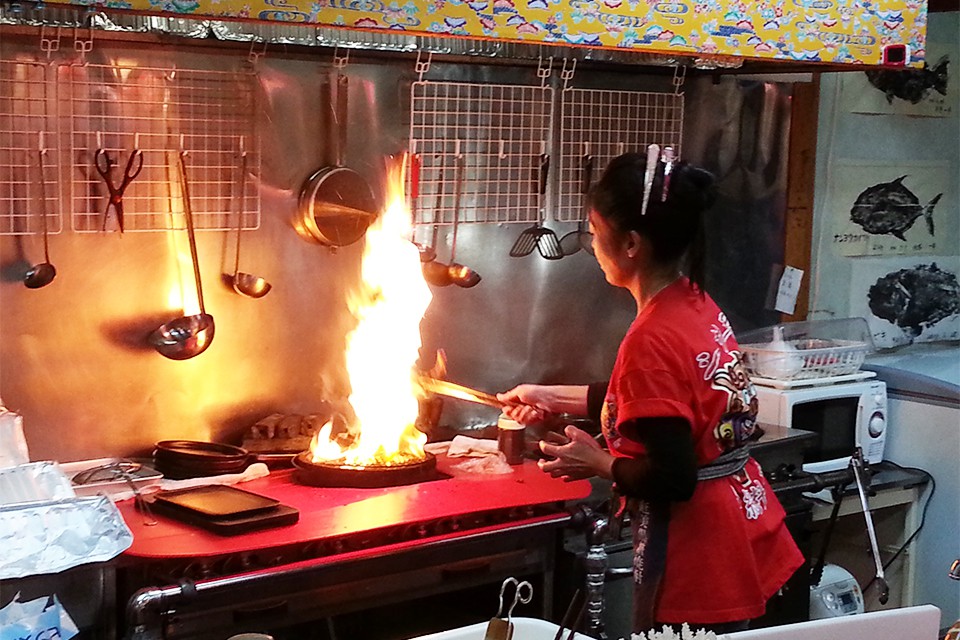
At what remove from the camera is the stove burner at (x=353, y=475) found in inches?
106

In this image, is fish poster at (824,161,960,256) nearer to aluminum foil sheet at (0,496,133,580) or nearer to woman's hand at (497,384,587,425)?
woman's hand at (497,384,587,425)

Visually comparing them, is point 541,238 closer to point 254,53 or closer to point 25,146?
point 254,53

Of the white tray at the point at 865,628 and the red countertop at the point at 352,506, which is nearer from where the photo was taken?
the white tray at the point at 865,628

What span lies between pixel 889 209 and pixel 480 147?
5.14ft

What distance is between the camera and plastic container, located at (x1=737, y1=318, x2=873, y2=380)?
3420 mm

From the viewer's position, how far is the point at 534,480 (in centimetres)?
282

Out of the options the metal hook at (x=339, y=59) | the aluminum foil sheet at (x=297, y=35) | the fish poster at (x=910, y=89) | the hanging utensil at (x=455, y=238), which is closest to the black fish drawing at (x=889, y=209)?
the fish poster at (x=910, y=89)

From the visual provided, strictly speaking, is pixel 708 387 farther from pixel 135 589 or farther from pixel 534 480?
pixel 135 589

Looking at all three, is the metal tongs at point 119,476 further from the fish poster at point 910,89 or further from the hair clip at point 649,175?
the fish poster at point 910,89

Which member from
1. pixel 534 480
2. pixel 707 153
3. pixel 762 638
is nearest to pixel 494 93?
pixel 707 153

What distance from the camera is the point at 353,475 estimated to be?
2.71m

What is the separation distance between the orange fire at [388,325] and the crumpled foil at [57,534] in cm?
81

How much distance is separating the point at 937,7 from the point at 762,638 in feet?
10.3

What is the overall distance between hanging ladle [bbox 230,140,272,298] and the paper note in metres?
1.72
